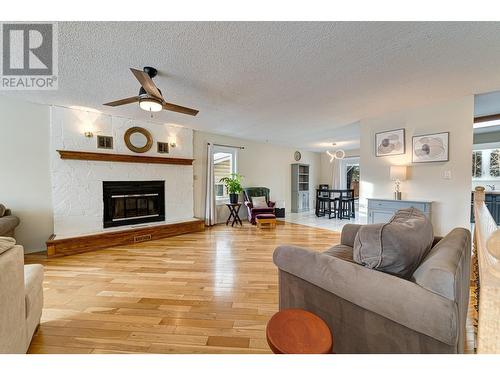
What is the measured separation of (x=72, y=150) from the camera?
141 inches

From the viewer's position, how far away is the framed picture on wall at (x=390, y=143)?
3.65m

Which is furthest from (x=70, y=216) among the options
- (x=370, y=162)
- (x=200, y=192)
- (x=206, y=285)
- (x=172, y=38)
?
(x=370, y=162)

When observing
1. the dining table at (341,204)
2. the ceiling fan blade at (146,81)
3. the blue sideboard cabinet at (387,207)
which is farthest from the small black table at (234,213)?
the ceiling fan blade at (146,81)

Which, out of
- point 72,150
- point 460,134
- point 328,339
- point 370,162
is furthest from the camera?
point 370,162

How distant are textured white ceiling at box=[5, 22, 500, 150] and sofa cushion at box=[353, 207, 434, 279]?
61.8 inches

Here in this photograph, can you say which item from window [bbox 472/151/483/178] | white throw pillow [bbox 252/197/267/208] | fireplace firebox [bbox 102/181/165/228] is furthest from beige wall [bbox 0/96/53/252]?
window [bbox 472/151/483/178]

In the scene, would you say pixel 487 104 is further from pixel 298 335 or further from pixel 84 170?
pixel 84 170

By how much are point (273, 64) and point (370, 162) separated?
294 centimetres

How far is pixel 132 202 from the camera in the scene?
4.29 m

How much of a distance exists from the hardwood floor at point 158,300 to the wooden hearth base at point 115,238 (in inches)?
6.1

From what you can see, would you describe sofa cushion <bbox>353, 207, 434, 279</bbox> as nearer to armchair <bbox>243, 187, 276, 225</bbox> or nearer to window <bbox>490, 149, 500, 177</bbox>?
armchair <bbox>243, 187, 276, 225</bbox>

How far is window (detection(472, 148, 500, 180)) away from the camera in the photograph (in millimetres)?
5078

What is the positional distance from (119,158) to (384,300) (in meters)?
4.49
